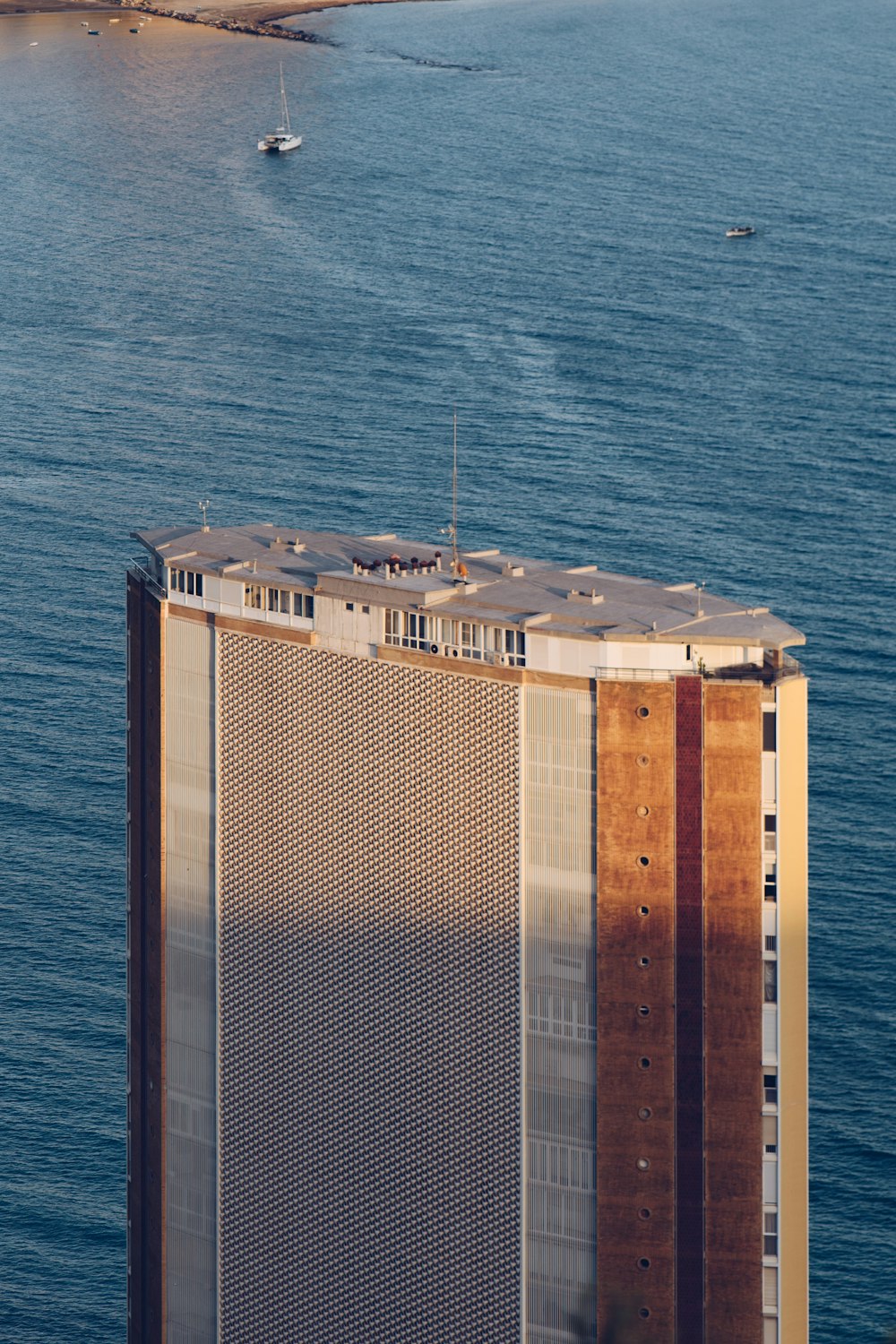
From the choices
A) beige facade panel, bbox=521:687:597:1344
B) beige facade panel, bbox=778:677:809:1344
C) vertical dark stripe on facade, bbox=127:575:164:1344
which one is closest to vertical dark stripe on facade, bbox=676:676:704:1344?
beige facade panel, bbox=778:677:809:1344

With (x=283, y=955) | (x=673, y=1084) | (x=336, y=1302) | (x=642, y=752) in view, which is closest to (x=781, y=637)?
(x=642, y=752)

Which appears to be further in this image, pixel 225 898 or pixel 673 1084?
pixel 225 898

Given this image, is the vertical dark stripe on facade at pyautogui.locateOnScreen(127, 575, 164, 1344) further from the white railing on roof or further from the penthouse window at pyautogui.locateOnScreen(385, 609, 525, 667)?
the white railing on roof

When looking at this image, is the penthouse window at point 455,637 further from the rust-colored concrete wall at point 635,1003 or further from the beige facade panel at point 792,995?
the beige facade panel at point 792,995

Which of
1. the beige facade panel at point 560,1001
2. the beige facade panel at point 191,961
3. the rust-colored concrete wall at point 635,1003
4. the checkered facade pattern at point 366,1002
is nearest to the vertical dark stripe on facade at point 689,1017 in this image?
the rust-colored concrete wall at point 635,1003

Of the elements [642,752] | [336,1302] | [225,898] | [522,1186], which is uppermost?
[642,752]

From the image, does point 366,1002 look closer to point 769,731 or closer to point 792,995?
point 792,995

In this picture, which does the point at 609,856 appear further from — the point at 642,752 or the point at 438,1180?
the point at 438,1180
